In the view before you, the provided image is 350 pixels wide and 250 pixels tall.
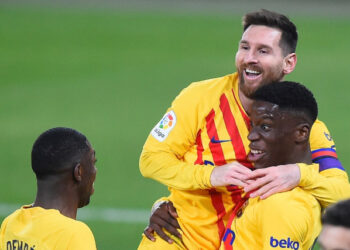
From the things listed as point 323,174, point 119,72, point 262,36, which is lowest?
point 119,72

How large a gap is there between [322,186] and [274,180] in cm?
39

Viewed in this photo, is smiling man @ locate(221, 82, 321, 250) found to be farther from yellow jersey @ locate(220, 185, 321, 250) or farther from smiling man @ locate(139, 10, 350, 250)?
smiling man @ locate(139, 10, 350, 250)

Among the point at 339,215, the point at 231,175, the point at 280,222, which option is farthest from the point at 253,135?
the point at 339,215

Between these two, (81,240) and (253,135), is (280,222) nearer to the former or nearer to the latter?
(253,135)

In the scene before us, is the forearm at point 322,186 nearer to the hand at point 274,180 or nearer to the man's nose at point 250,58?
the hand at point 274,180

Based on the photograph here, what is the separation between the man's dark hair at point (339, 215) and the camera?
11.6 ft

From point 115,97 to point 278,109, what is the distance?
10300mm

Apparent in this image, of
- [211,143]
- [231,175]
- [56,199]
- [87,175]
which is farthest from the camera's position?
[211,143]

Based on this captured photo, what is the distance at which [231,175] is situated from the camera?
18.4ft

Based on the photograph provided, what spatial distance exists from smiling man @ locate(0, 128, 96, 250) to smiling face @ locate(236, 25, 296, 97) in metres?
1.31

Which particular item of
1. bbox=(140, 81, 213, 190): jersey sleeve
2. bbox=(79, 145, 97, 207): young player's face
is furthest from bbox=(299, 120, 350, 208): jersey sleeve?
bbox=(79, 145, 97, 207): young player's face

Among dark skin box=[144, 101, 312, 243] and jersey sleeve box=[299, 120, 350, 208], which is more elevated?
dark skin box=[144, 101, 312, 243]

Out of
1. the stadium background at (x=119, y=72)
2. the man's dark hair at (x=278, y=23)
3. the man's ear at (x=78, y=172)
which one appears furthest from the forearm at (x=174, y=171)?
the stadium background at (x=119, y=72)

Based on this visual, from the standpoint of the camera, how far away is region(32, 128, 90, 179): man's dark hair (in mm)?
5332
